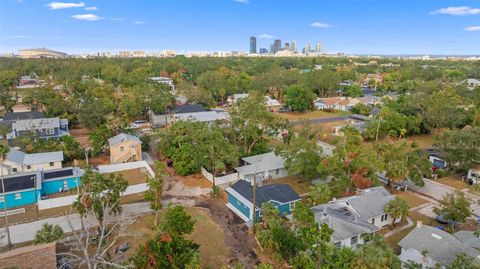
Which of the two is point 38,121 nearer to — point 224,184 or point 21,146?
point 21,146

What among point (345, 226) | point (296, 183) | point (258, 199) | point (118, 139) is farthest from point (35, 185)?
point (345, 226)

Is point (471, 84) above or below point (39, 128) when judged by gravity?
above

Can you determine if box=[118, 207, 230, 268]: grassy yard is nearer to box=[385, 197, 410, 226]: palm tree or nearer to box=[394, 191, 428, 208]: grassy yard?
box=[385, 197, 410, 226]: palm tree

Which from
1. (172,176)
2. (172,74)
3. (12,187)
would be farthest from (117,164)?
(172,74)

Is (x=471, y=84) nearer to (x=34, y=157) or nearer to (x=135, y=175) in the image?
(x=135, y=175)

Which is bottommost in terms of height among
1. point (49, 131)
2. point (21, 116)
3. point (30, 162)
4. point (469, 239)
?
point (469, 239)

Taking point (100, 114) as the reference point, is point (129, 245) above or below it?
below
